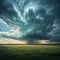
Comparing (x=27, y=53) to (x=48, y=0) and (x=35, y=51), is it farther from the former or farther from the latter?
(x=48, y=0)

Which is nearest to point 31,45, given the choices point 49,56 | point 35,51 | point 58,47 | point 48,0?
point 35,51

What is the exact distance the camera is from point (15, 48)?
28.9ft

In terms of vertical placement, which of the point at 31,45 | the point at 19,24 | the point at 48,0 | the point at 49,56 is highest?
the point at 48,0

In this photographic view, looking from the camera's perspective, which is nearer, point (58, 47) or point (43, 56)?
point (43, 56)

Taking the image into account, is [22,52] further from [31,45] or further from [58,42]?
[58,42]

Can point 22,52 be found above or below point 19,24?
below

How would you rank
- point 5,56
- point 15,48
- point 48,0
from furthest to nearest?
point 15,48 < point 48,0 < point 5,56

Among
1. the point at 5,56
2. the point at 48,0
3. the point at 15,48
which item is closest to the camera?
the point at 5,56

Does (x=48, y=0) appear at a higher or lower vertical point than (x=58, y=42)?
higher

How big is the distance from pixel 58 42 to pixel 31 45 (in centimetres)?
129

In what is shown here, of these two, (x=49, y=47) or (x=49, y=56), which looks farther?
(x=49, y=47)

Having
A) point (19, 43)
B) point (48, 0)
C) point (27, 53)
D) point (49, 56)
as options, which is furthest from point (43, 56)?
point (48, 0)

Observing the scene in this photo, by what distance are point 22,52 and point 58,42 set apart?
1762 millimetres

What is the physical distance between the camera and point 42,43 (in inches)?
316
